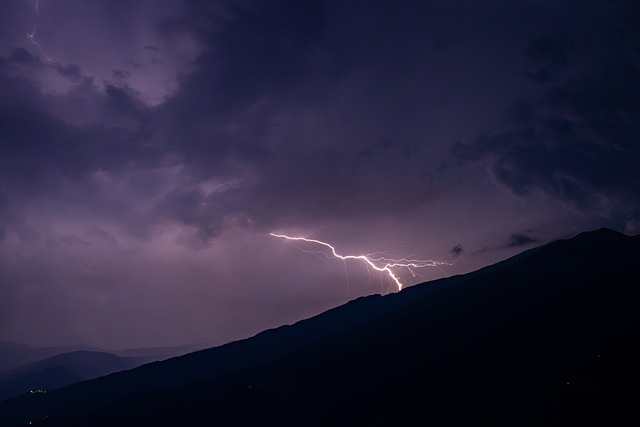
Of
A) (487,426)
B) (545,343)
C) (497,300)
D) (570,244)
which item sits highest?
(570,244)

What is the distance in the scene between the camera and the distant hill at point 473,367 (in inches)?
1216

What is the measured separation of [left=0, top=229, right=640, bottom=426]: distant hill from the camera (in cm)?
3088

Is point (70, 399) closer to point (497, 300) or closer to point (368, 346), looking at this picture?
point (368, 346)

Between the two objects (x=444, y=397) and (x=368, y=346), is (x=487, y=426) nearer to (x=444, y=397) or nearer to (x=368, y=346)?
(x=444, y=397)

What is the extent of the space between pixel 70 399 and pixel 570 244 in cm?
10026

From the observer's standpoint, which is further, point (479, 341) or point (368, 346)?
point (368, 346)

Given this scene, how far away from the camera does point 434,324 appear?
181ft

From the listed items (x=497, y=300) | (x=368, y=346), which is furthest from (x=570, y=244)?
(x=368, y=346)

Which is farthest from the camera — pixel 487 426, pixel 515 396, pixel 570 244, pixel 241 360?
pixel 241 360

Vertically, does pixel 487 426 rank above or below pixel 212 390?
below

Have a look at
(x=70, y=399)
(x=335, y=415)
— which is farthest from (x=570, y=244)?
(x=70, y=399)

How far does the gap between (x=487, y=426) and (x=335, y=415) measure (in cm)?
1632

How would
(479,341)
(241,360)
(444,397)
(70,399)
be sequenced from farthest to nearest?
(241,360), (70,399), (479,341), (444,397)

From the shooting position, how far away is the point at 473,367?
40375 mm
